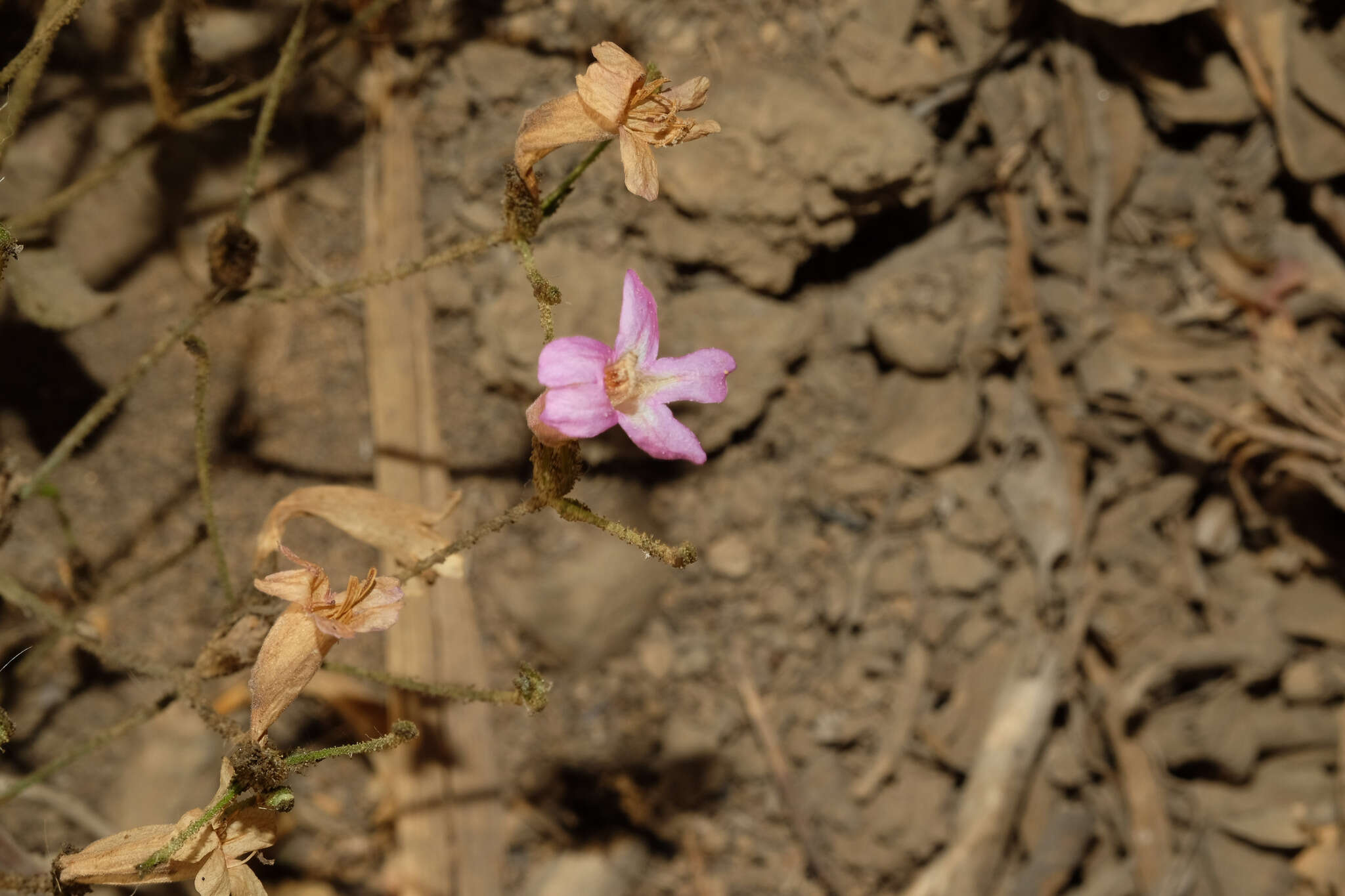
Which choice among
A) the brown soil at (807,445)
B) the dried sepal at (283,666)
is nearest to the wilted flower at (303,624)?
the dried sepal at (283,666)

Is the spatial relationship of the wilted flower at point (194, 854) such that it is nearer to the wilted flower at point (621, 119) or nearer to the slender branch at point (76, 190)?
the wilted flower at point (621, 119)

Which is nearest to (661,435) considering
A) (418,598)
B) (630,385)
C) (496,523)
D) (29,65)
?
(630,385)

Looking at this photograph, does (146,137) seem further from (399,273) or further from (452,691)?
(452,691)

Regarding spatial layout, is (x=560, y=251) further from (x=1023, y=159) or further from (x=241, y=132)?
(x=1023, y=159)

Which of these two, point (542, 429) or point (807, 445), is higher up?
point (542, 429)

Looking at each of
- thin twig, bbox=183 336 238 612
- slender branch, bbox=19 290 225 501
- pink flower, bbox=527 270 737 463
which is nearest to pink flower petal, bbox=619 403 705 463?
pink flower, bbox=527 270 737 463

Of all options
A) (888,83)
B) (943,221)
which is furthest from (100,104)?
(943,221)

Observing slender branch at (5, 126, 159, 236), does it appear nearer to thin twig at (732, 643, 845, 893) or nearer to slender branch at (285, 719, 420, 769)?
slender branch at (285, 719, 420, 769)
